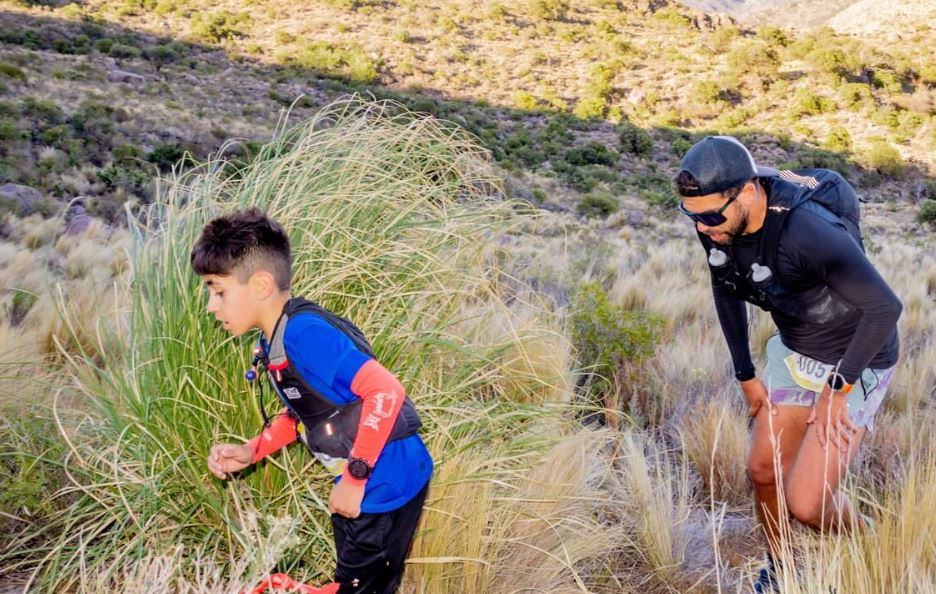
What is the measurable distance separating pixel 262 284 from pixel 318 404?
0.39 metres

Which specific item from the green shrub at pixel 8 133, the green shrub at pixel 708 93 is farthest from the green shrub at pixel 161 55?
the green shrub at pixel 708 93

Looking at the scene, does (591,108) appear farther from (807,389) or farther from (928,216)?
(807,389)

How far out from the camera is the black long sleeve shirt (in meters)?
2.52

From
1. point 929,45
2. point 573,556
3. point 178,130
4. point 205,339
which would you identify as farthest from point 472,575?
point 929,45

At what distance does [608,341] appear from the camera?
507 centimetres

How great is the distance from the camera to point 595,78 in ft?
127

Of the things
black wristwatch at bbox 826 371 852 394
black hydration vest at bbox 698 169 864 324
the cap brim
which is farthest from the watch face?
the cap brim

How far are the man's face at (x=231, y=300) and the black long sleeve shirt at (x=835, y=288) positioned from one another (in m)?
1.90

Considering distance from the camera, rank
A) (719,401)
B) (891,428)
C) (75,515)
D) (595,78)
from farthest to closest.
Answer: (595,78) < (719,401) < (891,428) < (75,515)

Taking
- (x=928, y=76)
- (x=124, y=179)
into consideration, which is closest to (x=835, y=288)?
(x=124, y=179)

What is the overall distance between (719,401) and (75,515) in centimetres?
344

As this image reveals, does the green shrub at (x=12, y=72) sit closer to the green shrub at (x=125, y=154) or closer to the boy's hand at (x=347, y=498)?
the green shrub at (x=125, y=154)

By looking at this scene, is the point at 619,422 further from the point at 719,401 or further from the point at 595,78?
the point at 595,78

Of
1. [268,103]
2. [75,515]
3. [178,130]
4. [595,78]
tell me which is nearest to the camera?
[75,515]
